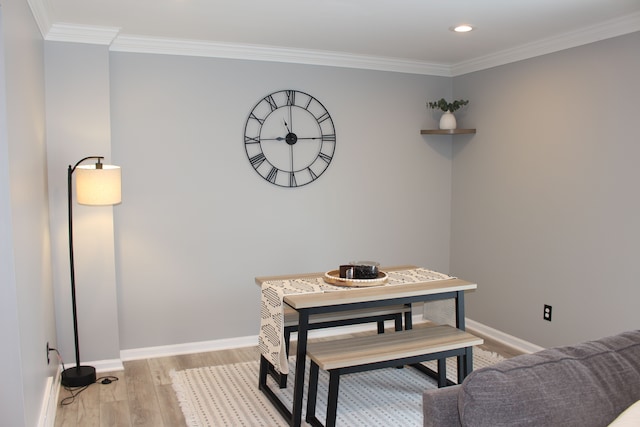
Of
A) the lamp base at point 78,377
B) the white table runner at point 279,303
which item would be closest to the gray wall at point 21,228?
the lamp base at point 78,377

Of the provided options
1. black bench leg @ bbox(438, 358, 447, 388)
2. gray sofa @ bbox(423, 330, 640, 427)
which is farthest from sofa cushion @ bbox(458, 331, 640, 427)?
black bench leg @ bbox(438, 358, 447, 388)

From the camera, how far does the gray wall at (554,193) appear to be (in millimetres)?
3383

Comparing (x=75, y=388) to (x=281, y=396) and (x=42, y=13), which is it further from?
(x=42, y=13)

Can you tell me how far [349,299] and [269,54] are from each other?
2.15 metres

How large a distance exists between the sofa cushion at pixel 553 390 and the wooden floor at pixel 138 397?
213 centimetres

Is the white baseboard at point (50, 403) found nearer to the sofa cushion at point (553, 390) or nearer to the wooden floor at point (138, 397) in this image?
the wooden floor at point (138, 397)

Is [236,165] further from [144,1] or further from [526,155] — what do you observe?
[526,155]

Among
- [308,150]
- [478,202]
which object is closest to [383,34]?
[308,150]

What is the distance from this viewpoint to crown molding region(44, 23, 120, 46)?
135 inches

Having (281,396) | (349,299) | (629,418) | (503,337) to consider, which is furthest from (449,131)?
(629,418)

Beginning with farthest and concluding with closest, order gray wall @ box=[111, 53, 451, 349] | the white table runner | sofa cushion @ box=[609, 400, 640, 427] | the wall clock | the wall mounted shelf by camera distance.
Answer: the wall mounted shelf → the wall clock → gray wall @ box=[111, 53, 451, 349] → the white table runner → sofa cushion @ box=[609, 400, 640, 427]

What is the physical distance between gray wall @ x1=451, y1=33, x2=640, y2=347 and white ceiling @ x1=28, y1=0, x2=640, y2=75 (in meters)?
0.22

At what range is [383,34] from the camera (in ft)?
12.1

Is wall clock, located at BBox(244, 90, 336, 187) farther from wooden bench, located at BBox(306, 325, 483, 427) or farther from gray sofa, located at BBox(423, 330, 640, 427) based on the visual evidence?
gray sofa, located at BBox(423, 330, 640, 427)
